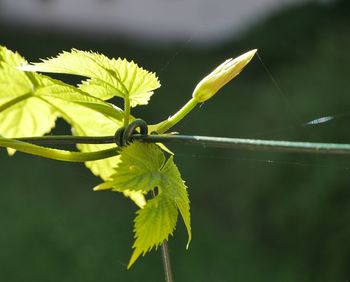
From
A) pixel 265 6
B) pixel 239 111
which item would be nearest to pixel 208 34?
pixel 265 6

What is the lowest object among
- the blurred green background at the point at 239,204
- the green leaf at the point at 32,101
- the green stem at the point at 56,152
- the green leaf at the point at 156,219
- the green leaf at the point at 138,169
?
the blurred green background at the point at 239,204

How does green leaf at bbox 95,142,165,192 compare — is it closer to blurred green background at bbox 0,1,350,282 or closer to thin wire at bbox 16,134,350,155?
thin wire at bbox 16,134,350,155

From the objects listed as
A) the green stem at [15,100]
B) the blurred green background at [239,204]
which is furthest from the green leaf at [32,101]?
the blurred green background at [239,204]

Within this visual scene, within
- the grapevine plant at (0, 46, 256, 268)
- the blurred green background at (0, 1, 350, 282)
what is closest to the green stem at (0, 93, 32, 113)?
the grapevine plant at (0, 46, 256, 268)

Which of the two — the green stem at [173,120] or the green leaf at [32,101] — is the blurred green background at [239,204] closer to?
the green leaf at [32,101]

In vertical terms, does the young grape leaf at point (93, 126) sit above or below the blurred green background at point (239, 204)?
above

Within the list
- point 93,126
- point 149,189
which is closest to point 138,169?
point 149,189

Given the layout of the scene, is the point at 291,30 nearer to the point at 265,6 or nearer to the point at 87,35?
the point at 265,6
